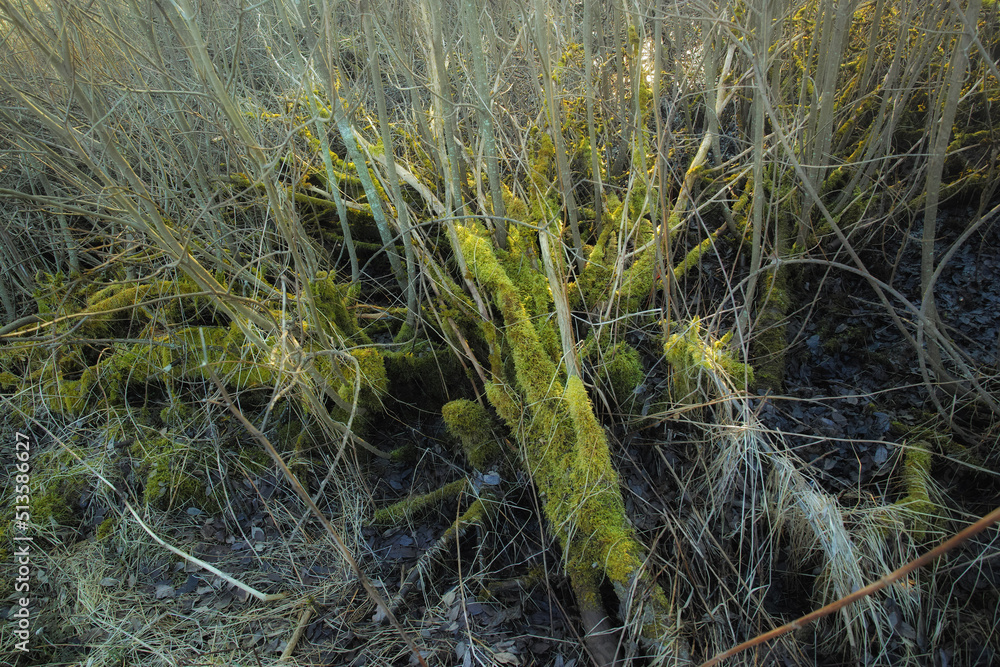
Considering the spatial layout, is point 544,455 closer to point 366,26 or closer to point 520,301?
point 520,301

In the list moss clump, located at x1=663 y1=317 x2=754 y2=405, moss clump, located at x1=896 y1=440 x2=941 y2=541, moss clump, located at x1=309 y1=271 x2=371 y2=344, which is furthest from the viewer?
moss clump, located at x1=309 y1=271 x2=371 y2=344

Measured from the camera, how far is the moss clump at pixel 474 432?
2967 millimetres

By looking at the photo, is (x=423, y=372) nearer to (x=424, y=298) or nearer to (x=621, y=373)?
(x=424, y=298)

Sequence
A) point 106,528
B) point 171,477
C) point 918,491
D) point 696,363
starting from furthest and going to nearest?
point 171,477, point 106,528, point 696,363, point 918,491

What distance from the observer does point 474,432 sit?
2975 millimetres

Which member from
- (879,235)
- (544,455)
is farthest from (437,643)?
(879,235)

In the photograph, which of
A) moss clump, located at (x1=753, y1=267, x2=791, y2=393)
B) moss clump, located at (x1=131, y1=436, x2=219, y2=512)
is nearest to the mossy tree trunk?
moss clump, located at (x1=753, y1=267, x2=791, y2=393)

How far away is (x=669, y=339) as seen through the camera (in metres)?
2.78

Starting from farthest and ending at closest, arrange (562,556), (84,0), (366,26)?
(84,0)
(366,26)
(562,556)

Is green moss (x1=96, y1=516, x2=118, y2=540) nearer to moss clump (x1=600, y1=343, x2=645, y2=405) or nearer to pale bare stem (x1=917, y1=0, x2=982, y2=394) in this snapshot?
moss clump (x1=600, y1=343, x2=645, y2=405)

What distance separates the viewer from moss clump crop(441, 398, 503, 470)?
2967 mm

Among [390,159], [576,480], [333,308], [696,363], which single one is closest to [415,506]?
[576,480]

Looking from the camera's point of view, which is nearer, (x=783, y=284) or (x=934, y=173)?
(x=934, y=173)

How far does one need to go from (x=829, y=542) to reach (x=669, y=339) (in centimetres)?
118
